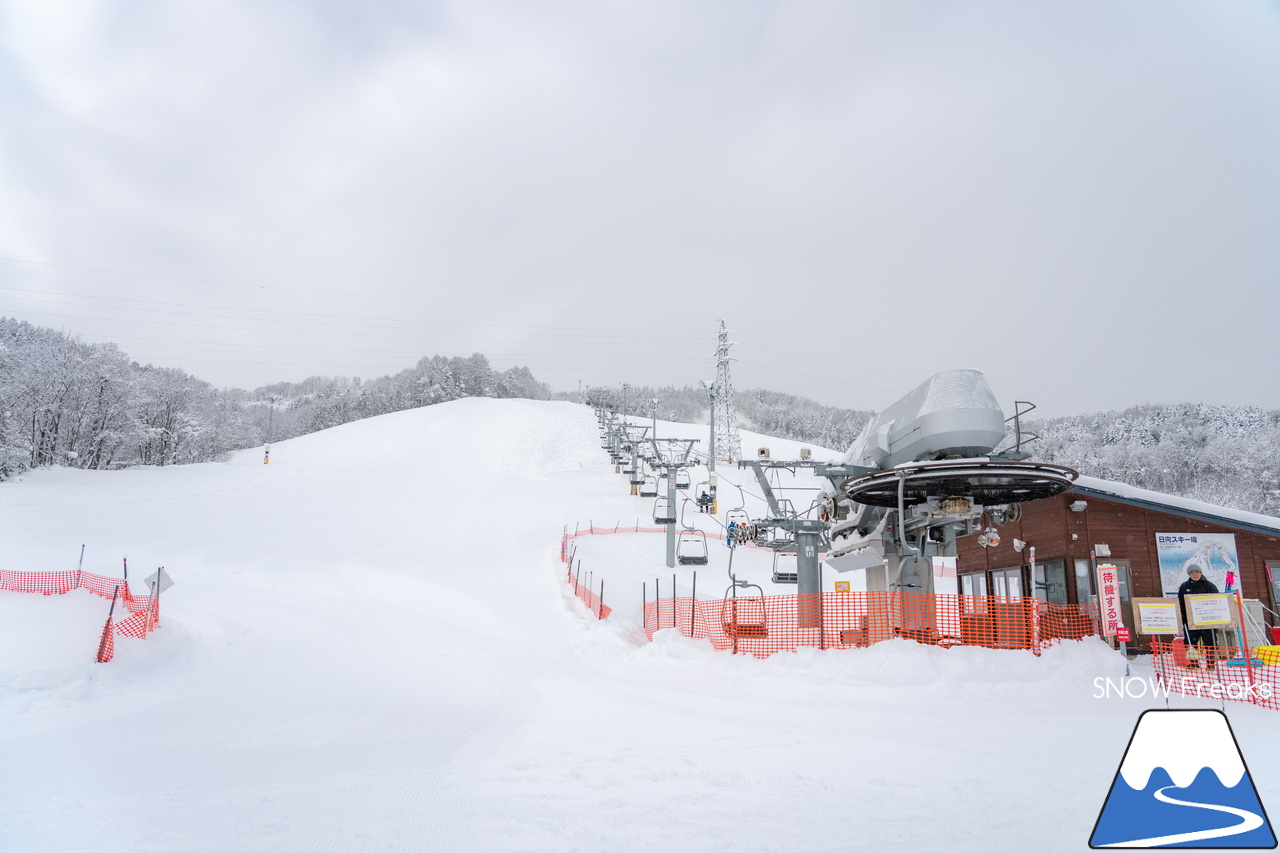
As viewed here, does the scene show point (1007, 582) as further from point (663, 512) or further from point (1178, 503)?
point (663, 512)

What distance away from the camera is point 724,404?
63.8 metres

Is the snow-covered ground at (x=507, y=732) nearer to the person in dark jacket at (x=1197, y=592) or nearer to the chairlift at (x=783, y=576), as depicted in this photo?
the person in dark jacket at (x=1197, y=592)

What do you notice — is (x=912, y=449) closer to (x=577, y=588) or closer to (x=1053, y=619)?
(x=1053, y=619)

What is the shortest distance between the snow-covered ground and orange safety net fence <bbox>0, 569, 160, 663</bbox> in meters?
0.52

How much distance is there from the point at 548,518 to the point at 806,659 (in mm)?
29434

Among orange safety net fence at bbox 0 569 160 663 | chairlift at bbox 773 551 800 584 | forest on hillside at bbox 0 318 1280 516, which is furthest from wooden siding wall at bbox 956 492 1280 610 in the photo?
orange safety net fence at bbox 0 569 160 663

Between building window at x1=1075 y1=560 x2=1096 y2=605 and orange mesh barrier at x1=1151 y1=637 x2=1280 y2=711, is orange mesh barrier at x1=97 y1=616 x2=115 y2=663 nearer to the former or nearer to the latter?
orange mesh barrier at x1=1151 y1=637 x2=1280 y2=711

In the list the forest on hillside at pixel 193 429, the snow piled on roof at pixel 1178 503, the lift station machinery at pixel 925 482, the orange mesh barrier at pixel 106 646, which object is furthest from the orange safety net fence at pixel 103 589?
the forest on hillside at pixel 193 429

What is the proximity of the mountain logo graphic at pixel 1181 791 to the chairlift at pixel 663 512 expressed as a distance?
87.3ft

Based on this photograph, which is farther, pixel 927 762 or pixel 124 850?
pixel 927 762

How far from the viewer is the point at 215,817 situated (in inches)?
212

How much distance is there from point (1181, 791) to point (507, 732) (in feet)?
23.2

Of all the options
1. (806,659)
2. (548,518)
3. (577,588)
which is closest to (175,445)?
(548,518)

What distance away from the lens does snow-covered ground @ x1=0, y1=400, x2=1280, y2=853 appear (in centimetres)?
516
